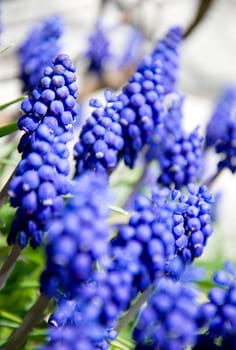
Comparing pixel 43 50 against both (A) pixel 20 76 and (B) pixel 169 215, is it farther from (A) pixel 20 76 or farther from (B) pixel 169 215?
(B) pixel 169 215

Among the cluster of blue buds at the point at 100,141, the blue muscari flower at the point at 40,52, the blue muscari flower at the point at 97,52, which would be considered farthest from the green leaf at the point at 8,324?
the blue muscari flower at the point at 97,52

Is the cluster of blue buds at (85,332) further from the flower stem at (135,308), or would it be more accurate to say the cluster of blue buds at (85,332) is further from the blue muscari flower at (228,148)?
the blue muscari flower at (228,148)

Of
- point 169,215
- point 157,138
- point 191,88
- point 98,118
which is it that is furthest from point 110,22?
point 169,215

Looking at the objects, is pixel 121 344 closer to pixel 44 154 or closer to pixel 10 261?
pixel 10 261

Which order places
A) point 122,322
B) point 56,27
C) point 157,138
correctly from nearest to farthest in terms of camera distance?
point 122,322, point 157,138, point 56,27

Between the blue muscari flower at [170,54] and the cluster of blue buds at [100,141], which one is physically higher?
the blue muscari flower at [170,54]

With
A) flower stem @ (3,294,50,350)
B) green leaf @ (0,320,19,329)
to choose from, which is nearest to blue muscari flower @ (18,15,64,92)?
green leaf @ (0,320,19,329)
